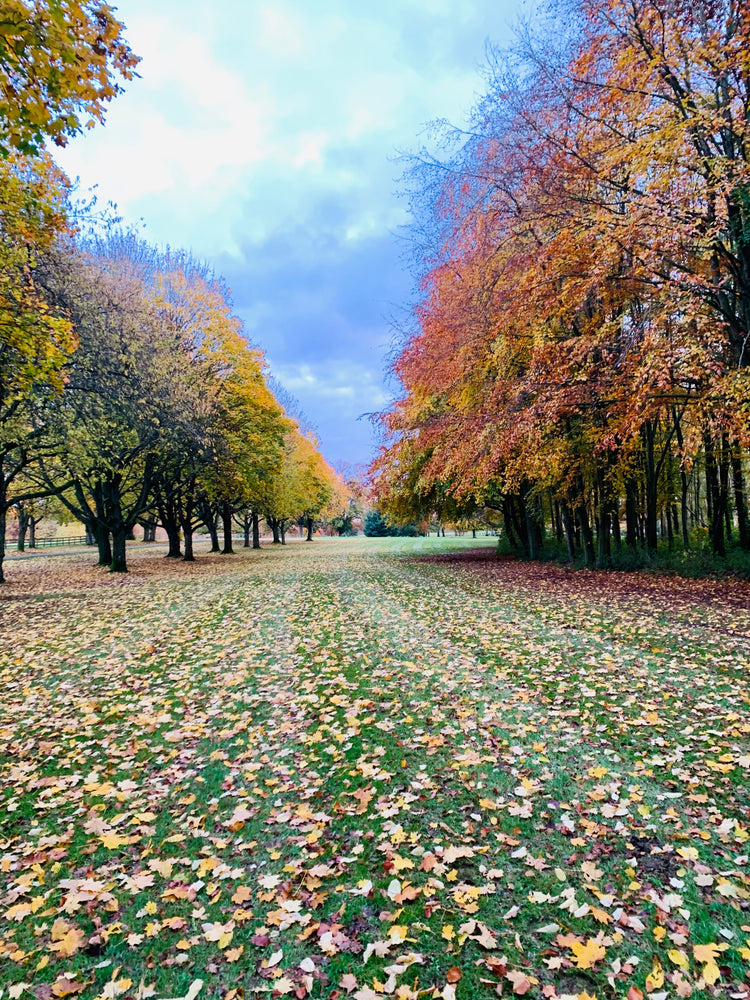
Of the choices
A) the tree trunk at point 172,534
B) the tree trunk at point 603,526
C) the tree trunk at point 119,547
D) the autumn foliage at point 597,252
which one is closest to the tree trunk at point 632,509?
the tree trunk at point 603,526

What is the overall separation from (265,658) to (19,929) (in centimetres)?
443

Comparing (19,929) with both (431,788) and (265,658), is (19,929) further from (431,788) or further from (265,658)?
(265,658)

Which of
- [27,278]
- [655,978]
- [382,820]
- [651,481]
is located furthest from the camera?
[651,481]

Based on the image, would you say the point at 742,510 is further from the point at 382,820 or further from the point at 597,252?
the point at 382,820

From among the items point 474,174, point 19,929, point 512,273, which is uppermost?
point 474,174

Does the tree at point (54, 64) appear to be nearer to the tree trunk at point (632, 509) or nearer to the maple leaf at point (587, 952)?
the maple leaf at point (587, 952)

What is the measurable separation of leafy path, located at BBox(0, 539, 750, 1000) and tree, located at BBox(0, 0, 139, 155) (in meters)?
5.54

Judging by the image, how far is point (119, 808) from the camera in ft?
11.5

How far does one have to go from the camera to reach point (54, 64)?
4.44 meters

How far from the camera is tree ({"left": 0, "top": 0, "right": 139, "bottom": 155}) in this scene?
397cm

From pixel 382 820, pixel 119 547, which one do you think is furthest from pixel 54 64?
pixel 119 547

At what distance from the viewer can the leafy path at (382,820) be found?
2203 millimetres

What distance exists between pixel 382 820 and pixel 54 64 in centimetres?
672

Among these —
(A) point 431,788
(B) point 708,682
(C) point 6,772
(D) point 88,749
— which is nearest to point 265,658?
(D) point 88,749
